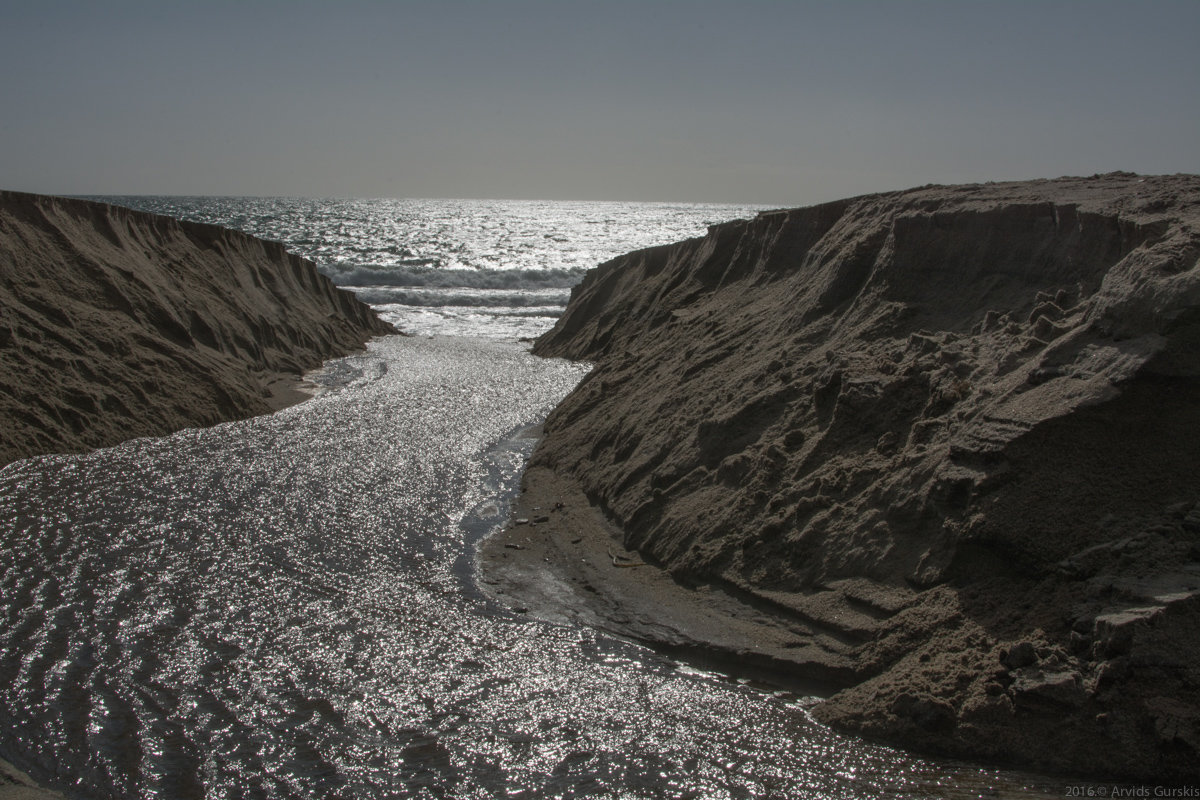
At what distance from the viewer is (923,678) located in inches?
192

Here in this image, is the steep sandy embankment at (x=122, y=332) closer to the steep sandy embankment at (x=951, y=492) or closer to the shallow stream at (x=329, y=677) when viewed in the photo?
Result: the shallow stream at (x=329, y=677)

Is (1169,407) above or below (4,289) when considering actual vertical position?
above

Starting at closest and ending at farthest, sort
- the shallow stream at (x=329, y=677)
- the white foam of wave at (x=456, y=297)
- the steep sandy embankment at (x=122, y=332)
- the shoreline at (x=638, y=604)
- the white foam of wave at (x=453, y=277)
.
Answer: the shallow stream at (x=329, y=677) → the shoreline at (x=638, y=604) → the steep sandy embankment at (x=122, y=332) → the white foam of wave at (x=456, y=297) → the white foam of wave at (x=453, y=277)

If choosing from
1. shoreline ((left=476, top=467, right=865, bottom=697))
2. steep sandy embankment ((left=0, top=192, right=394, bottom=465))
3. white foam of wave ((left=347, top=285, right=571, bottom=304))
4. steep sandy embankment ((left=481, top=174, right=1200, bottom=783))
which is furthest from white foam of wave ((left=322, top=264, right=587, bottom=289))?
shoreline ((left=476, top=467, right=865, bottom=697))

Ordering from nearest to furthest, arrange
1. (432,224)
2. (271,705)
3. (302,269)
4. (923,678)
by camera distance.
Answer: (923,678) < (271,705) < (302,269) < (432,224)

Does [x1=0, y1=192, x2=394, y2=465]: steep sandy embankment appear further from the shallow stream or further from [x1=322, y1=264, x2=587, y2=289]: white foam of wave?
[x1=322, y1=264, x2=587, y2=289]: white foam of wave

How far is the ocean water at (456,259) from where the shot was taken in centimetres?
3510

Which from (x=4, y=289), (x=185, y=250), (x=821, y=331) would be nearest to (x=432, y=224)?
(x=185, y=250)

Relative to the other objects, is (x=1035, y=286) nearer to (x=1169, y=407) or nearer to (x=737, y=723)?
(x=1169, y=407)

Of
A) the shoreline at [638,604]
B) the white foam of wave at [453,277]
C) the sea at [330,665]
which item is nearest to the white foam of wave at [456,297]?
the white foam of wave at [453,277]

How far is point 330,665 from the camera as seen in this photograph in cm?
570

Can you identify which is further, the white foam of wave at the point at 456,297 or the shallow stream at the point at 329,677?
the white foam of wave at the point at 456,297

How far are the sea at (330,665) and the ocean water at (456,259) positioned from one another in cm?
1937

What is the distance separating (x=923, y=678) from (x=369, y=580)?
4.30 metres
